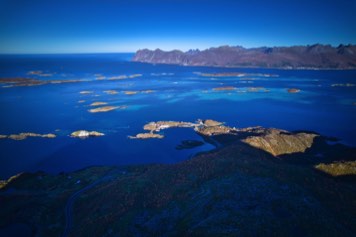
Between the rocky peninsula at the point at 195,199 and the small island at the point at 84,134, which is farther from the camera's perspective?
the small island at the point at 84,134

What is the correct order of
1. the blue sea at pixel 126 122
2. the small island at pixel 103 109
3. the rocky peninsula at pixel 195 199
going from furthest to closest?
1. the small island at pixel 103 109
2. the blue sea at pixel 126 122
3. the rocky peninsula at pixel 195 199

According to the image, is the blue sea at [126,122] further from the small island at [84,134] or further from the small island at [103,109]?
the small island at [103,109]

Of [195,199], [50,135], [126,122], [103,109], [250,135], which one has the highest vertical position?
[195,199]

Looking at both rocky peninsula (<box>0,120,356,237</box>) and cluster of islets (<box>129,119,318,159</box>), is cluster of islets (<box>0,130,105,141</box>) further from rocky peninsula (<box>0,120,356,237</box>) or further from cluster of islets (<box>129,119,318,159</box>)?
rocky peninsula (<box>0,120,356,237</box>)

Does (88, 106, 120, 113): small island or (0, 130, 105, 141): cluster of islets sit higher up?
(88, 106, 120, 113): small island

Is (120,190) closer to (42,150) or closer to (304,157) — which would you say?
(42,150)

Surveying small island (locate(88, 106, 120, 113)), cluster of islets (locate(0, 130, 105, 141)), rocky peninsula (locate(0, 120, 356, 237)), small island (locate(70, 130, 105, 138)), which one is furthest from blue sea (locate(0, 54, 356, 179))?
rocky peninsula (locate(0, 120, 356, 237))

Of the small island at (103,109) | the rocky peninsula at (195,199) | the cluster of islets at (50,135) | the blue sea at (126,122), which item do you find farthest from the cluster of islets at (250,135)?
the small island at (103,109)

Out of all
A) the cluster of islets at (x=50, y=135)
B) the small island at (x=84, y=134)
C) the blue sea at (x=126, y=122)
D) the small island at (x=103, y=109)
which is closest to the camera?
the blue sea at (x=126, y=122)

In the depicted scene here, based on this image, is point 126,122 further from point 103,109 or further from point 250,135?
point 250,135

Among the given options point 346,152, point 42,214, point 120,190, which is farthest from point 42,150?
point 346,152

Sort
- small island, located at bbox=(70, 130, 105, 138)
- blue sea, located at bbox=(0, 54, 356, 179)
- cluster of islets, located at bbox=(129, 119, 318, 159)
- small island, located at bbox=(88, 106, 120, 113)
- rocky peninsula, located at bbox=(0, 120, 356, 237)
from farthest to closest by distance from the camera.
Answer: small island, located at bbox=(88, 106, 120, 113)
small island, located at bbox=(70, 130, 105, 138)
blue sea, located at bbox=(0, 54, 356, 179)
cluster of islets, located at bbox=(129, 119, 318, 159)
rocky peninsula, located at bbox=(0, 120, 356, 237)

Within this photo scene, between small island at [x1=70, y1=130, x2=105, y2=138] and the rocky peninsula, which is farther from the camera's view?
small island at [x1=70, y1=130, x2=105, y2=138]

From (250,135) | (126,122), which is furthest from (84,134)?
(250,135)
